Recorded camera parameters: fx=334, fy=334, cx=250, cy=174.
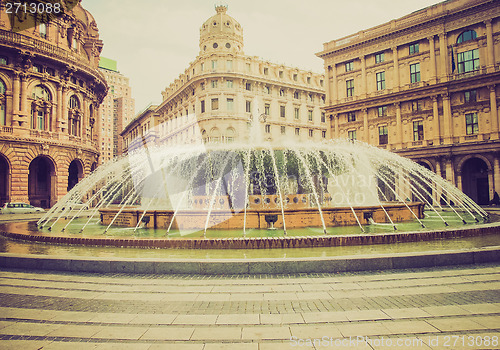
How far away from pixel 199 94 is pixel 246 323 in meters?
52.3

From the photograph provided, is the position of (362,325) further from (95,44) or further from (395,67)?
(95,44)

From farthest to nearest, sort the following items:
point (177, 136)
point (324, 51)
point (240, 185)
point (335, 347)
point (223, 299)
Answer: point (177, 136)
point (324, 51)
point (240, 185)
point (223, 299)
point (335, 347)

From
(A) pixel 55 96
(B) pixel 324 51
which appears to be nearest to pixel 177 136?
(A) pixel 55 96

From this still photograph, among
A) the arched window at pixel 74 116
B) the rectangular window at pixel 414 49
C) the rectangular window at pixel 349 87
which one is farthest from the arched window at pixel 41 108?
the rectangular window at pixel 414 49

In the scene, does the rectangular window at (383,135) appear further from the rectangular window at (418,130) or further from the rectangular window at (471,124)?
the rectangular window at (471,124)

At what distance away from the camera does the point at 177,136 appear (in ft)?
212

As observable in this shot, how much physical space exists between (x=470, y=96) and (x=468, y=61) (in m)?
3.67

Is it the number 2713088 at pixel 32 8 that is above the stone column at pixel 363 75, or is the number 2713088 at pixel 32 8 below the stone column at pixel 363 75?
above

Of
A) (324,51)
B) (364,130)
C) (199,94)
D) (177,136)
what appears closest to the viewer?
(364,130)

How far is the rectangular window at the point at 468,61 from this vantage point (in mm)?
33781

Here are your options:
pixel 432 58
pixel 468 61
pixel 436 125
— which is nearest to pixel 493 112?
pixel 436 125

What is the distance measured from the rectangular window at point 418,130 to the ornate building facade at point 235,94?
73.5ft

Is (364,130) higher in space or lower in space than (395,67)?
lower

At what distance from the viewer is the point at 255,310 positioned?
520 centimetres
